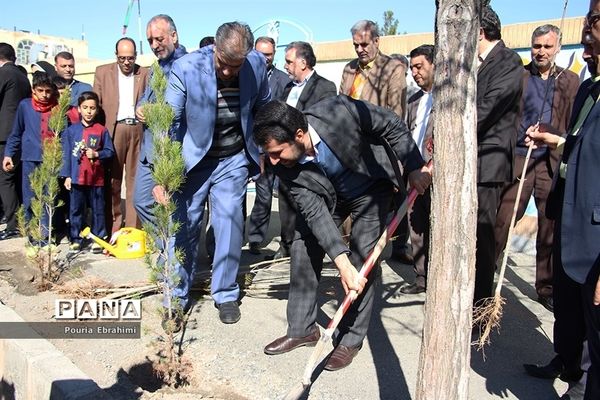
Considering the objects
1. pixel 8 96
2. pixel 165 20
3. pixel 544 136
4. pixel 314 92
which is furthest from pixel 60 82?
pixel 544 136

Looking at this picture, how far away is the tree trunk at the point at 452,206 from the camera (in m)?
1.88

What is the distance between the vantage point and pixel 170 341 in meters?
3.17

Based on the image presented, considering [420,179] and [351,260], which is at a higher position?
[420,179]

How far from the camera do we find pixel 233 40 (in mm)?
3455

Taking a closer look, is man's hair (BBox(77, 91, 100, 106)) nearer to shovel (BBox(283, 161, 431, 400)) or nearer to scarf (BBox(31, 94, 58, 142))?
scarf (BBox(31, 94, 58, 142))

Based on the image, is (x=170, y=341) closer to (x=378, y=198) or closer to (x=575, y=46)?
(x=378, y=198)

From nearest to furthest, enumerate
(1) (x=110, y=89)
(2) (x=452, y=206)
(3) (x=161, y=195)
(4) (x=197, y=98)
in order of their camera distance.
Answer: (2) (x=452, y=206) < (3) (x=161, y=195) < (4) (x=197, y=98) < (1) (x=110, y=89)

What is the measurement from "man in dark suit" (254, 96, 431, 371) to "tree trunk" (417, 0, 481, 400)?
805mm

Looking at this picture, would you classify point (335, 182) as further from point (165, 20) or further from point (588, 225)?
point (165, 20)

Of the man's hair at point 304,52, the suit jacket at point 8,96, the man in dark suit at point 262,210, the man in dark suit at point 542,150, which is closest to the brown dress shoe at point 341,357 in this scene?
the man in dark suit at point 542,150

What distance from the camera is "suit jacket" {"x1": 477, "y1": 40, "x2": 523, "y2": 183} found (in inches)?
136

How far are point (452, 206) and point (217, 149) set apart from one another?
2401 mm

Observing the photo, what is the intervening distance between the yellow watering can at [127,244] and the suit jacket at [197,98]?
1948 mm

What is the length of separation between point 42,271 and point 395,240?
3347 mm
